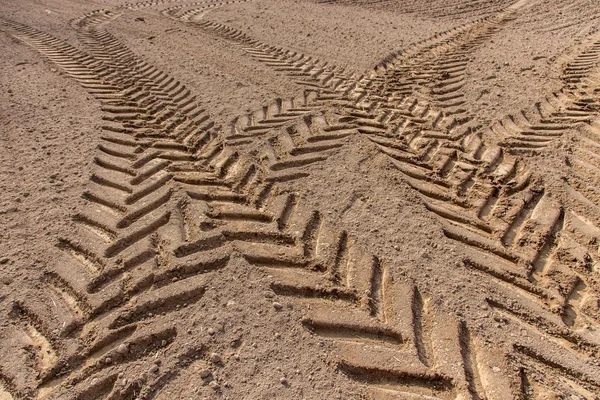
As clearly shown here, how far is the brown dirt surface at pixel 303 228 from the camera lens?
71.4 inches

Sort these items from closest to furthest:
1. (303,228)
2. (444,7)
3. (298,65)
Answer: (303,228)
(298,65)
(444,7)

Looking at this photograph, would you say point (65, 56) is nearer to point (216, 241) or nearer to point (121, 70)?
point (121, 70)

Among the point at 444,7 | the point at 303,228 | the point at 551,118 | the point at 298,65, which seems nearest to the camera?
the point at 303,228

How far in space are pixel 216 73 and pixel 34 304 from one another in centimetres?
323

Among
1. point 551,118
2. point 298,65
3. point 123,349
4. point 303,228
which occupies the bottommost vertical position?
point 123,349

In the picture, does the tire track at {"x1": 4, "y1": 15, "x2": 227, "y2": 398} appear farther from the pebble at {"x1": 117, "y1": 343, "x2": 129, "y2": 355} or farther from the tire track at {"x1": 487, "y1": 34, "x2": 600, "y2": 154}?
the tire track at {"x1": 487, "y1": 34, "x2": 600, "y2": 154}

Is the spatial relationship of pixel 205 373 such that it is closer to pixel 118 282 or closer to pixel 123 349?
pixel 123 349

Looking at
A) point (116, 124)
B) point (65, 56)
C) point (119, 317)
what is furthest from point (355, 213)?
point (65, 56)

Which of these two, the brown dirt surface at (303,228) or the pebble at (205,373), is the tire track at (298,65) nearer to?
the brown dirt surface at (303,228)

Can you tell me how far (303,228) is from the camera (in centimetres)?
250

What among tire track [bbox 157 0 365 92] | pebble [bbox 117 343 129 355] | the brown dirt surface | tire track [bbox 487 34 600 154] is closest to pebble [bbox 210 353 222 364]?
the brown dirt surface

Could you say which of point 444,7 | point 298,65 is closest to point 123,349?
point 298,65

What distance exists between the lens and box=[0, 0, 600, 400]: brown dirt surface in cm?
181

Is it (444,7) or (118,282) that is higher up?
(444,7)
